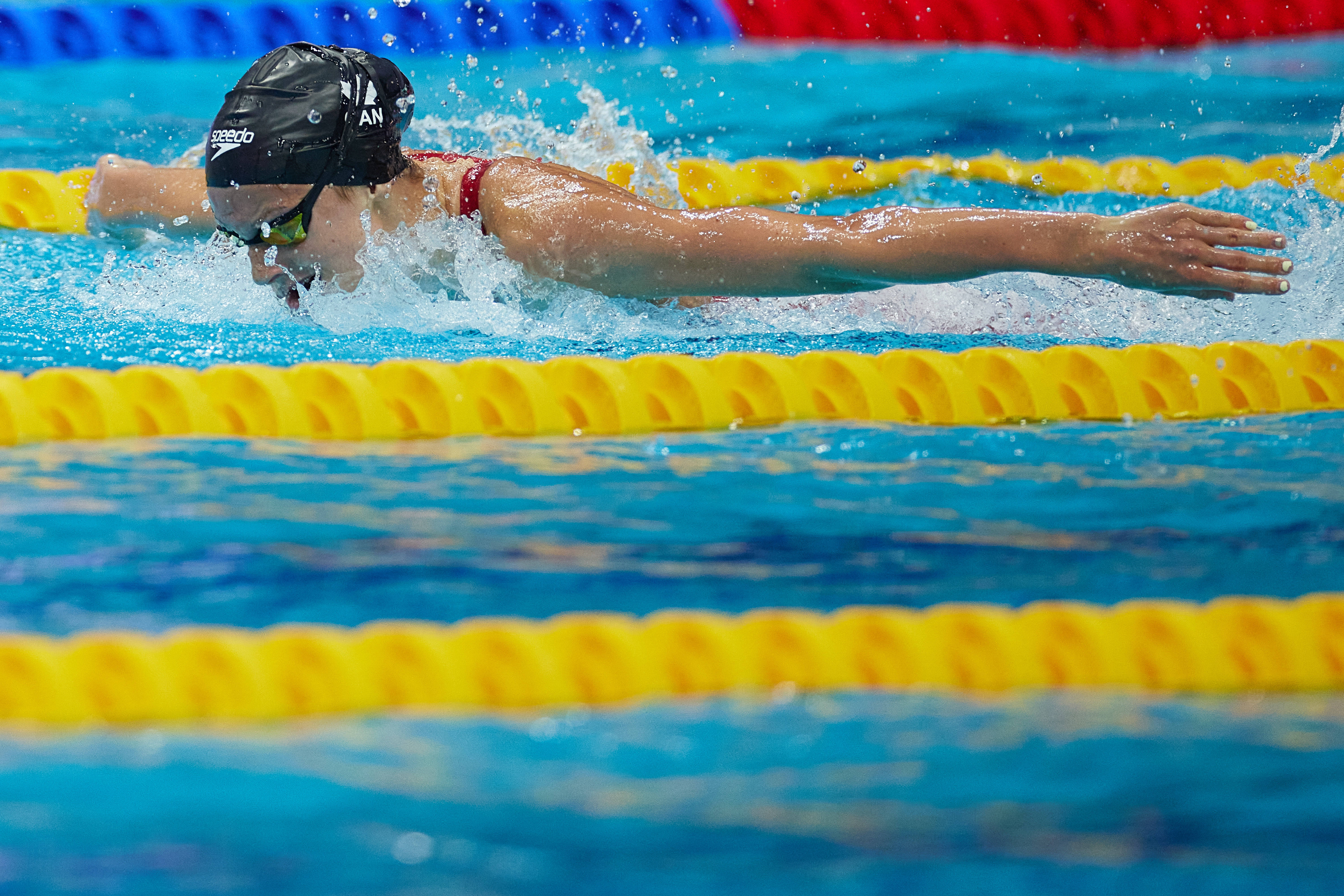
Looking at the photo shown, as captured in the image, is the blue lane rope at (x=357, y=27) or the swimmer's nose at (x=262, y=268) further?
the blue lane rope at (x=357, y=27)

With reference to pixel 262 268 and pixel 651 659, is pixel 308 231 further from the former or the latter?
pixel 651 659

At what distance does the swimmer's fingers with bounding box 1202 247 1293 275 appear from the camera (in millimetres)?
2279

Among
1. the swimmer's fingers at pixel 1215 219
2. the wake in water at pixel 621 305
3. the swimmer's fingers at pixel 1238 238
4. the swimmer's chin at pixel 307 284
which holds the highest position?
the wake in water at pixel 621 305

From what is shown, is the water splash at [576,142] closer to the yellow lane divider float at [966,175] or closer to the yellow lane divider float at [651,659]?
the yellow lane divider float at [966,175]

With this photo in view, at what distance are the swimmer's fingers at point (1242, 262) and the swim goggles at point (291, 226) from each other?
1.69 metres

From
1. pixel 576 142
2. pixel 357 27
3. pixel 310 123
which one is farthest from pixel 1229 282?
pixel 357 27

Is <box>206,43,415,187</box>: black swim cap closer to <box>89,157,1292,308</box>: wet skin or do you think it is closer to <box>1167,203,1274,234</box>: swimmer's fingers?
<box>89,157,1292,308</box>: wet skin

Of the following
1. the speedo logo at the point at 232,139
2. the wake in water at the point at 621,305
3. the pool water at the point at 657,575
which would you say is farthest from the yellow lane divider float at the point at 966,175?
the speedo logo at the point at 232,139

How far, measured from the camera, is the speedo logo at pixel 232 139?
8.89ft

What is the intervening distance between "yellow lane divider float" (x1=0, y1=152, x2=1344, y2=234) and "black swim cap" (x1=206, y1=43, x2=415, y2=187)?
1.53 m

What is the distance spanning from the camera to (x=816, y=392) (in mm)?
2639

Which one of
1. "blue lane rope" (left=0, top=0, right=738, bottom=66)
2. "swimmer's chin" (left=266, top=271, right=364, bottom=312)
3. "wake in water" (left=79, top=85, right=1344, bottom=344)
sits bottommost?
"swimmer's chin" (left=266, top=271, right=364, bottom=312)

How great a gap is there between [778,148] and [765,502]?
315 cm

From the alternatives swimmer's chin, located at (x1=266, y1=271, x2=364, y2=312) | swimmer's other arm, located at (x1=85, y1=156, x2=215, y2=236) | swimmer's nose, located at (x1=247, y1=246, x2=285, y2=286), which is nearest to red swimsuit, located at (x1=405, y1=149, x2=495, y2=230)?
swimmer's chin, located at (x1=266, y1=271, x2=364, y2=312)
